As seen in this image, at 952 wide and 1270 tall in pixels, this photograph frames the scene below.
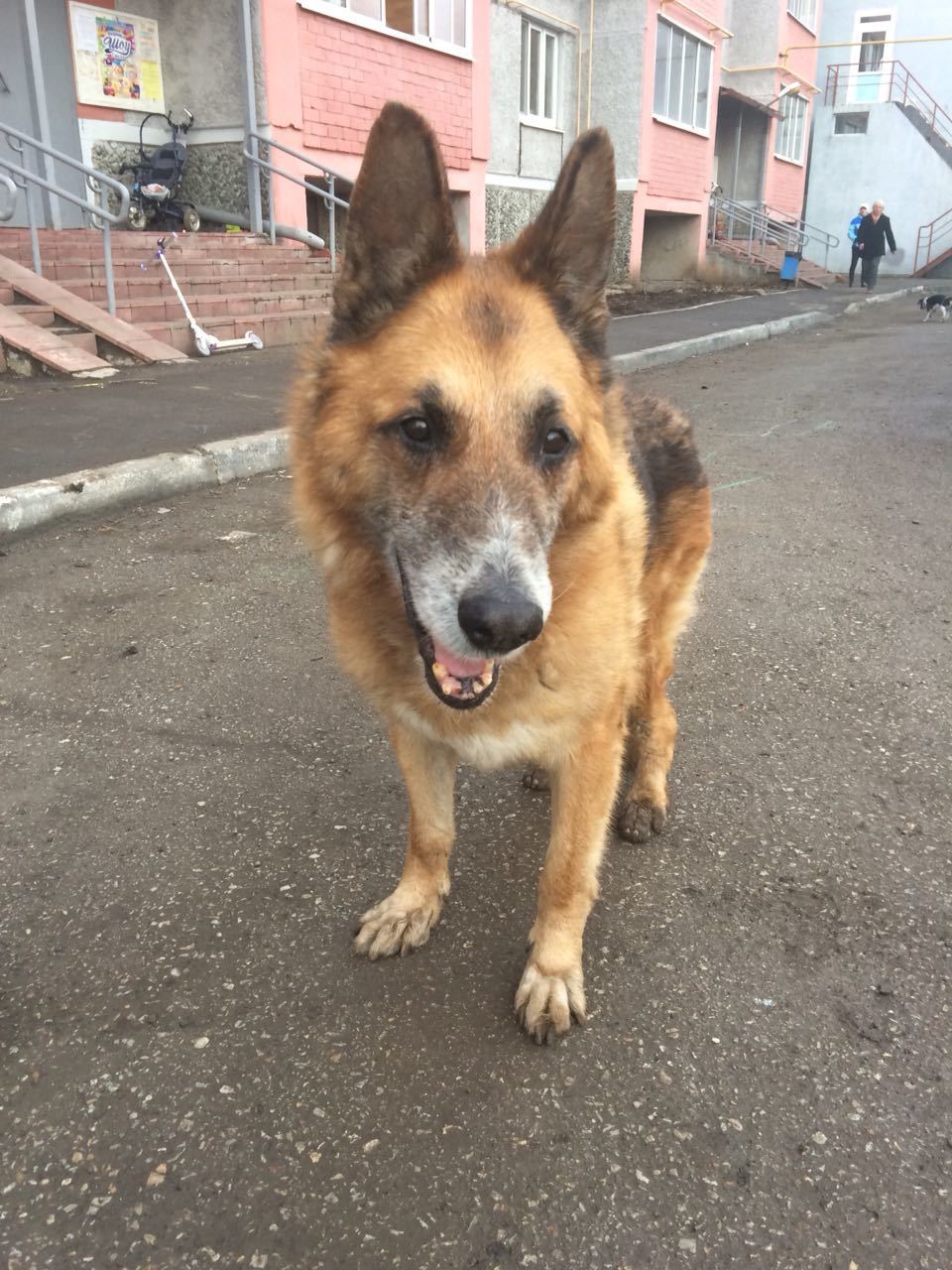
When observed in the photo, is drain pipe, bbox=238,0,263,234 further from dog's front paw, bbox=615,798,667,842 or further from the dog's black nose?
the dog's black nose

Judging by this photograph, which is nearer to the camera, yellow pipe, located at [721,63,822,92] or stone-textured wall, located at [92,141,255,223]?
stone-textured wall, located at [92,141,255,223]

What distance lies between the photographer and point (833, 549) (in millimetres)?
5062

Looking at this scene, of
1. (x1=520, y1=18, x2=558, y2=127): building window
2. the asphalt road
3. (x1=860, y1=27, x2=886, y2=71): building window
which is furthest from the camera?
(x1=860, y1=27, x2=886, y2=71): building window

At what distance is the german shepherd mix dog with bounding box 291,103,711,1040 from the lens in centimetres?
193

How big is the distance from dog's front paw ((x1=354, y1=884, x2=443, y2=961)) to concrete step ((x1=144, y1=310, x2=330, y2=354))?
8.05 meters

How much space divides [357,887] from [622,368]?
9.31 m

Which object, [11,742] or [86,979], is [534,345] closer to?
[86,979]

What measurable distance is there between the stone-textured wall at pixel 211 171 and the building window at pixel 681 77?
44.7ft

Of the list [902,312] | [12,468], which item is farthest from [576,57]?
[12,468]

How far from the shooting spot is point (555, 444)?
2053mm

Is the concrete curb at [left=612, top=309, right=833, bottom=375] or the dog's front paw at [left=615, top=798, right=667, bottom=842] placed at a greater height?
the concrete curb at [left=612, top=309, right=833, bottom=375]

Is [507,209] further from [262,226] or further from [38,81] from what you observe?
[38,81]

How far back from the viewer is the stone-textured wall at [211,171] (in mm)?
13469

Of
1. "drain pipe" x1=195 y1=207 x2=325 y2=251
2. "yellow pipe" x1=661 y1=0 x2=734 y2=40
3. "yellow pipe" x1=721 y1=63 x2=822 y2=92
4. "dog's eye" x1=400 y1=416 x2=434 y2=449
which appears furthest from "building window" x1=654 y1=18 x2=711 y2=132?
"dog's eye" x1=400 y1=416 x2=434 y2=449
